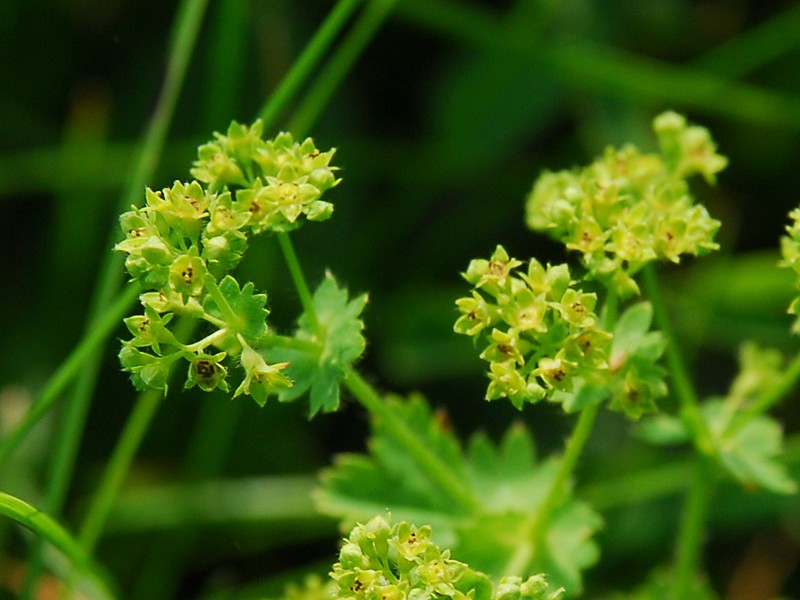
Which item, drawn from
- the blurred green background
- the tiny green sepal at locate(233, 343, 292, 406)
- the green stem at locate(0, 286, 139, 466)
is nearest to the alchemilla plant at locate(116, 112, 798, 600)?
the tiny green sepal at locate(233, 343, 292, 406)

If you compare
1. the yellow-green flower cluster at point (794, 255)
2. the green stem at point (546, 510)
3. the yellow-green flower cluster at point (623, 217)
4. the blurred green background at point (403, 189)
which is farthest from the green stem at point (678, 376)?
the blurred green background at point (403, 189)

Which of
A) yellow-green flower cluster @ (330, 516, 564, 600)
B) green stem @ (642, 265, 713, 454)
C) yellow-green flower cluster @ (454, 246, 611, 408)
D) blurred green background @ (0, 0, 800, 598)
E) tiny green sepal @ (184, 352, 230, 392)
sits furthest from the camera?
blurred green background @ (0, 0, 800, 598)

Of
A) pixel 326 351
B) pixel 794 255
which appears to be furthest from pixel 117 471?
pixel 794 255

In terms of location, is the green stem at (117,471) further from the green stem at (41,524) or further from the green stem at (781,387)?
the green stem at (781,387)

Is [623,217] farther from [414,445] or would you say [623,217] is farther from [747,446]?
[747,446]

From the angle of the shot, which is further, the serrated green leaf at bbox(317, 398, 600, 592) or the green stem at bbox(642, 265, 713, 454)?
the serrated green leaf at bbox(317, 398, 600, 592)

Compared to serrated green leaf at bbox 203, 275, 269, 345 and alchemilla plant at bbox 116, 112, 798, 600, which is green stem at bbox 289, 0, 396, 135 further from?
serrated green leaf at bbox 203, 275, 269, 345

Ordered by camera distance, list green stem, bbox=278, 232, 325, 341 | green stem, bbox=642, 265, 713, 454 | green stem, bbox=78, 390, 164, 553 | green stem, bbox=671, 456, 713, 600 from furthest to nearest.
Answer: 1. green stem, bbox=78, 390, 164, 553
2. green stem, bbox=671, 456, 713, 600
3. green stem, bbox=642, 265, 713, 454
4. green stem, bbox=278, 232, 325, 341
